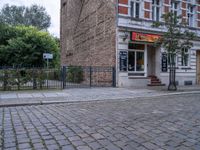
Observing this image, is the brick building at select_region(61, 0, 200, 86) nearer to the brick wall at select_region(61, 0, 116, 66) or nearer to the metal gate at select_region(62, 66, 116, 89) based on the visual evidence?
the brick wall at select_region(61, 0, 116, 66)

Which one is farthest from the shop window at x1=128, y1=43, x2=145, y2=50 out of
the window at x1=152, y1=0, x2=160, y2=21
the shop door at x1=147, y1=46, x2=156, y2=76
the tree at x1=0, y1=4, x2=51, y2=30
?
the tree at x1=0, y1=4, x2=51, y2=30

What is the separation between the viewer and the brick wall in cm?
1867

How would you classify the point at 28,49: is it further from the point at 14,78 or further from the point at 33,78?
the point at 14,78

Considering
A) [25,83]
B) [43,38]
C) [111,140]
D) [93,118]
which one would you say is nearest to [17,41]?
[43,38]

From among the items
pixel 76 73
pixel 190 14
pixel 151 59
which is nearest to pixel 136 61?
pixel 151 59

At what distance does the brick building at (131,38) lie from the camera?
58.8 ft

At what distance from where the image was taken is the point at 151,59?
21.1 metres

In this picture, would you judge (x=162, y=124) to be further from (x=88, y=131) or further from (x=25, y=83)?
(x=25, y=83)

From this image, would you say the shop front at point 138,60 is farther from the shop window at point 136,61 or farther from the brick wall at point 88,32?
the brick wall at point 88,32

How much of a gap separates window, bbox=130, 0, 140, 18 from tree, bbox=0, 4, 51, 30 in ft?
157

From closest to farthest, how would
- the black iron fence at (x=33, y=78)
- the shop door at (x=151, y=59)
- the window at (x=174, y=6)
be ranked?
the black iron fence at (x=33, y=78), the shop door at (x=151, y=59), the window at (x=174, y=6)

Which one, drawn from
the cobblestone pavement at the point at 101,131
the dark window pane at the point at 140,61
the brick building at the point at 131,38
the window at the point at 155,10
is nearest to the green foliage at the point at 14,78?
the brick building at the point at 131,38

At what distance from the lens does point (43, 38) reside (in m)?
35.5

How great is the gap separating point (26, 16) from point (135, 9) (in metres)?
51.3
